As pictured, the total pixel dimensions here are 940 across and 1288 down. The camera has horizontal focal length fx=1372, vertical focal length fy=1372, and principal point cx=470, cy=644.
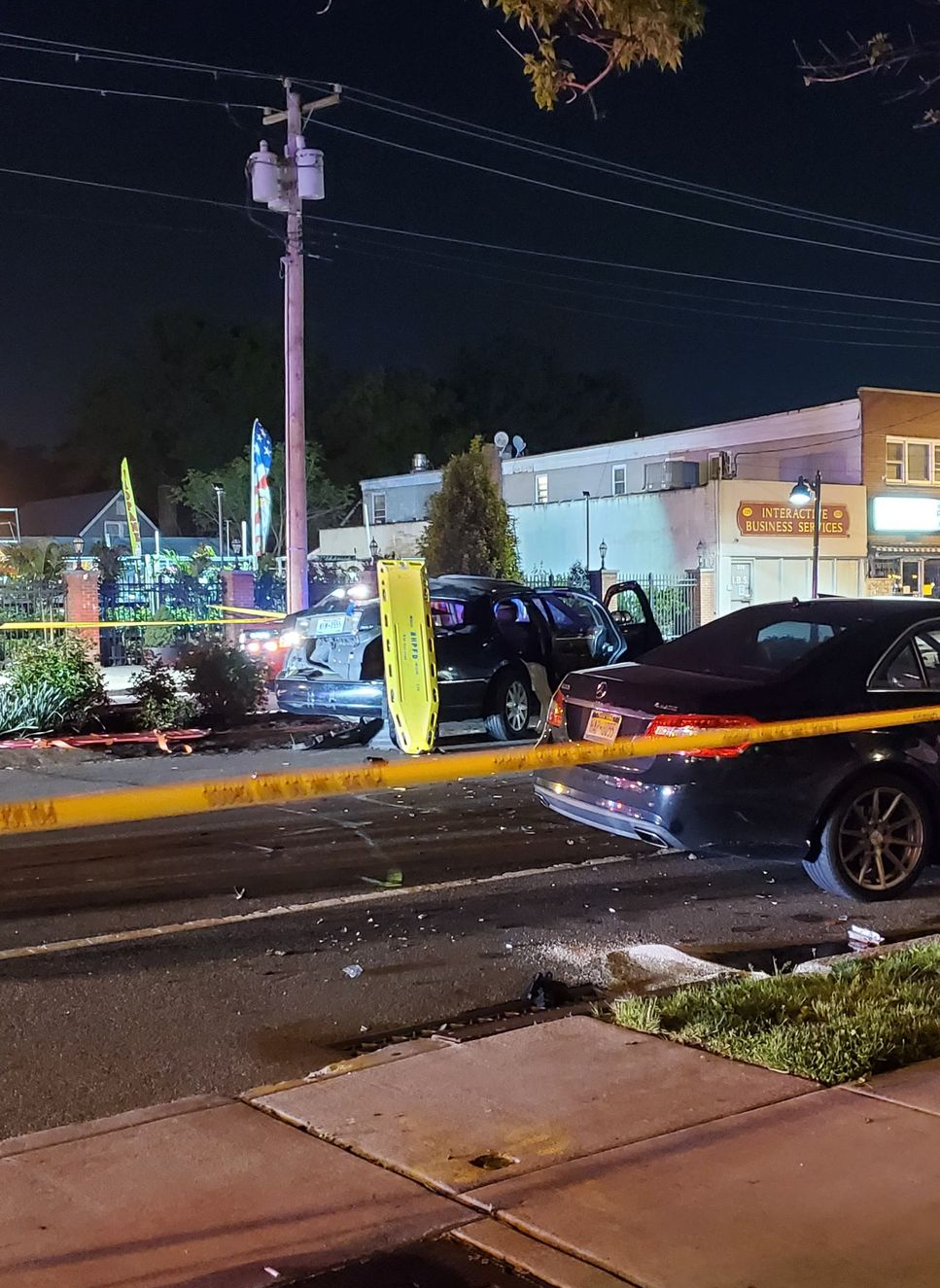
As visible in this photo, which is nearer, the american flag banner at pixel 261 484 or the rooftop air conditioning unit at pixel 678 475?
the american flag banner at pixel 261 484

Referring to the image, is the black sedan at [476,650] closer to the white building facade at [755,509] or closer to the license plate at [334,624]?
the license plate at [334,624]

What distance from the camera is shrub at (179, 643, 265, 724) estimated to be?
15.3 m

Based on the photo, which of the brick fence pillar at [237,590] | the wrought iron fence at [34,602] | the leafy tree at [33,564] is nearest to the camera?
the wrought iron fence at [34,602]

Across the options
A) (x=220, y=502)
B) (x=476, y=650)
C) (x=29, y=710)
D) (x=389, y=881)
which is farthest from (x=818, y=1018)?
(x=220, y=502)

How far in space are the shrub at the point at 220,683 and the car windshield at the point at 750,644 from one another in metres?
7.81

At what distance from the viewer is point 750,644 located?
8.16 meters

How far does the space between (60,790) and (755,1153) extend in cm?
851

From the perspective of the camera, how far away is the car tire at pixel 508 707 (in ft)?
45.6

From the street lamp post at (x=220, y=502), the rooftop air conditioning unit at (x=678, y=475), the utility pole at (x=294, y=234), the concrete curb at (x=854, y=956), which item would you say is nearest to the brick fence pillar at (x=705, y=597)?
the rooftop air conditioning unit at (x=678, y=475)

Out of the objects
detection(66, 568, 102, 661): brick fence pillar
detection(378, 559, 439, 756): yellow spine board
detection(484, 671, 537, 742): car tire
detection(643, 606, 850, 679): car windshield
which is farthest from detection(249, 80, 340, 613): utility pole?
detection(643, 606, 850, 679): car windshield

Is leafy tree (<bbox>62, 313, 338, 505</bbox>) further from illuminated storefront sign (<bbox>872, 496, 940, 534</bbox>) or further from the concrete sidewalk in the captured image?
the concrete sidewalk

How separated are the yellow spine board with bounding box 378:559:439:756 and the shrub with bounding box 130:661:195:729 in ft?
10.3

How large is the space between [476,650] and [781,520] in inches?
820

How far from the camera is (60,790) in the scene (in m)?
11.5
